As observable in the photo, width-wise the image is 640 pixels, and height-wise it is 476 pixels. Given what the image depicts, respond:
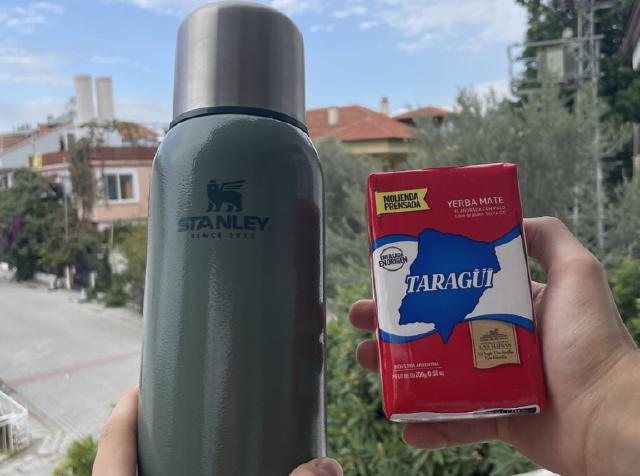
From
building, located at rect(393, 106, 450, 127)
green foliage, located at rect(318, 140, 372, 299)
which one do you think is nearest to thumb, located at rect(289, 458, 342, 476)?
green foliage, located at rect(318, 140, 372, 299)

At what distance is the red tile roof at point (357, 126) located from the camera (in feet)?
32.3

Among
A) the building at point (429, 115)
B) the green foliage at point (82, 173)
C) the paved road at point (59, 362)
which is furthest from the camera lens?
the green foliage at point (82, 173)

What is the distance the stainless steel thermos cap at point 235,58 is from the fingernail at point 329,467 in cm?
31

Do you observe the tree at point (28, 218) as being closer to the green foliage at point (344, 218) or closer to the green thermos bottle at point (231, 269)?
the green foliage at point (344, 218)

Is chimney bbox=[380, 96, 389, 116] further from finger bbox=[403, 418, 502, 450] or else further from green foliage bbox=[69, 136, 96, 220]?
finger bbox=[403, 418, 502, 450]

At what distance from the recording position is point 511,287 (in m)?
0.57

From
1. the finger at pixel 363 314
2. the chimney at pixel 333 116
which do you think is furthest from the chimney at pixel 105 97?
the finger at pixel 363 314

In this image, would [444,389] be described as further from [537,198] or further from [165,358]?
[537,198]

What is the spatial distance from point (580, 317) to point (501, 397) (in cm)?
13

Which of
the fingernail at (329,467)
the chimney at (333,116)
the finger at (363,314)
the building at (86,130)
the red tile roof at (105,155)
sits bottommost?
the fingernail at (329,467)

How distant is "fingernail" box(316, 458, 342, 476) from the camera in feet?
1.57

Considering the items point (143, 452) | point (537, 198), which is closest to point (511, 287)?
point (143, 452)

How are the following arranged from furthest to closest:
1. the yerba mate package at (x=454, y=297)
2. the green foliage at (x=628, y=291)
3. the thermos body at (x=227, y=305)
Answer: the green foliage at (x=628, y=291) → the yerba mate package at (x=454, y=297) → the thermos body at (x=227, y=305)

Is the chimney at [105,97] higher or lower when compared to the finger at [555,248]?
higher
